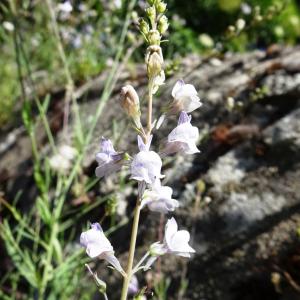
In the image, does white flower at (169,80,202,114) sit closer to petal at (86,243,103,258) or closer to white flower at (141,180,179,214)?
white flower at (141,180,179,214)

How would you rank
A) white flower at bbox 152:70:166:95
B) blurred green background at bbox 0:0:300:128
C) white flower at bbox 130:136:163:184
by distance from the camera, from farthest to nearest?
blurred green background at bbox 0:0:300:128, white flower at bbox 152:70:166:95, white flower at bbox 130:136:163:184

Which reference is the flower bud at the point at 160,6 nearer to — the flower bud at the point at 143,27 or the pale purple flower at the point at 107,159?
the flower bud at the point at 143,27

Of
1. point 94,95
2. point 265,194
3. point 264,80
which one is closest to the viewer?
point 265,194

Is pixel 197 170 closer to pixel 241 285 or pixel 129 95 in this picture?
pixel 241 285

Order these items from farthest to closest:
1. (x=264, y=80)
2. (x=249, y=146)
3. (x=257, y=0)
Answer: (x=257, y=0) < (x=264, y=80) < (x=249, y=146)

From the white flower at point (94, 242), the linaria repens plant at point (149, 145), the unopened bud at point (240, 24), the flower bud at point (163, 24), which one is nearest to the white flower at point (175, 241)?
the linaria repens plant at point (149, 145)

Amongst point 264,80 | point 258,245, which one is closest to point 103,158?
point 258,245

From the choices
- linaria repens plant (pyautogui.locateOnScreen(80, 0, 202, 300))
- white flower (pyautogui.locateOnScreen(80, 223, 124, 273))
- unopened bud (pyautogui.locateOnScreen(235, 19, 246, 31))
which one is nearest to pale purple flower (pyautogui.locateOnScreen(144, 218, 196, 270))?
linaria repens plant (pyautogui.locateOnScreen(80, 0, 202, 300))
